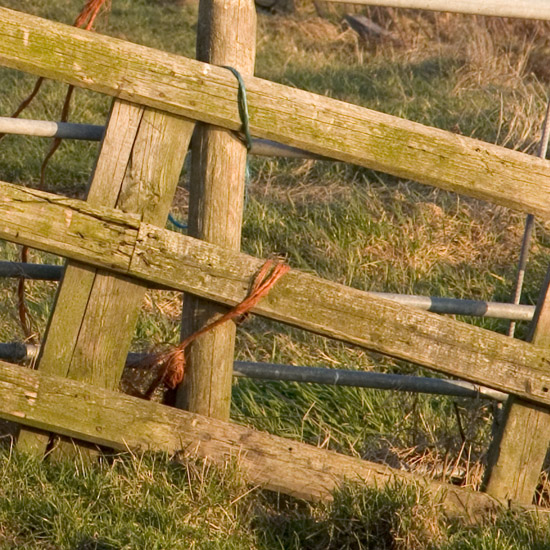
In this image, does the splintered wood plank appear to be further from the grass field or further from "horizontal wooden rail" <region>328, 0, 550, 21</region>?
"horizontal wooden rail" <region>328, 0, 550, 21</region>

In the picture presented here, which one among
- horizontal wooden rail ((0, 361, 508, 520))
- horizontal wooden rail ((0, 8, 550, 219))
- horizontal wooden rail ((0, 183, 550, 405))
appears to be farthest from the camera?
horizontal wooden rail ((0, 361, 508, 520))

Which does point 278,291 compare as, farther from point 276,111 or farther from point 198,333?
point 276,111

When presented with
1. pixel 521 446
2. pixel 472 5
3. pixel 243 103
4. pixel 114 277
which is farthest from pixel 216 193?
pixel 521 446

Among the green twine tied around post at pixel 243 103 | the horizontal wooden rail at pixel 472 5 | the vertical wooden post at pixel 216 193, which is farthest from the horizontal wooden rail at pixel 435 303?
the horizontal wooden rail at pixel 472 5

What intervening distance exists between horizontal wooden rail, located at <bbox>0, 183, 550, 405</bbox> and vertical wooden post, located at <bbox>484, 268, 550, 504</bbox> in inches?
2.7

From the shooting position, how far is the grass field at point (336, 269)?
291 centimetres

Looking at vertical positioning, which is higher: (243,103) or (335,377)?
(243,103)

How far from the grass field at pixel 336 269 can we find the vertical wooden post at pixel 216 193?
241mm

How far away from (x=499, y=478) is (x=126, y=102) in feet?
4.99

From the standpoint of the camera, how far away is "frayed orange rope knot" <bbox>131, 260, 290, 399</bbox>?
2879mm

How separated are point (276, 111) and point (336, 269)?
2.37 meters

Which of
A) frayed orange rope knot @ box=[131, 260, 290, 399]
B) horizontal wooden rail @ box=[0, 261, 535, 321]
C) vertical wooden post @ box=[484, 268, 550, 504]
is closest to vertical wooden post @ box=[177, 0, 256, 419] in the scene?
frayed orange rope knot @ box=[131, 260, 290, 399]

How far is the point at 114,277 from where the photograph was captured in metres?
2.96

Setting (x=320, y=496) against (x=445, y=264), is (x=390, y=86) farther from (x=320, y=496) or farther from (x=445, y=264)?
(x=320, y=496)
